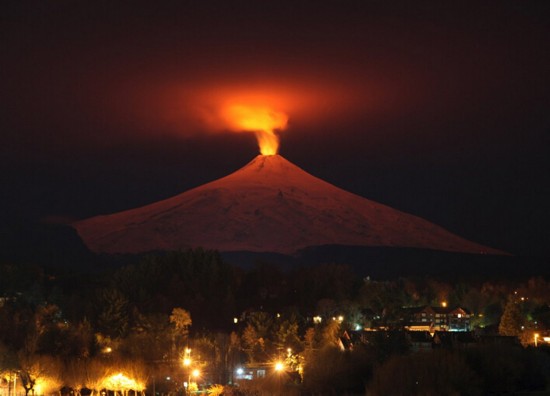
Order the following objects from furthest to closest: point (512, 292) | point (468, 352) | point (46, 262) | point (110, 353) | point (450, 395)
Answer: point (46, 262) < point (512, 292) < point (110, 353) < point (468, 352) < point (450, 395)

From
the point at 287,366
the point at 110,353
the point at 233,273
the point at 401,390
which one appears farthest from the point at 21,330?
the point at 233,273

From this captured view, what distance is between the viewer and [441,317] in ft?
173

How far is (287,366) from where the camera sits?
35.1m

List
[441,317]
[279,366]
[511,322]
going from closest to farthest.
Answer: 1. [279,366]
2. [511,322]
3. [441,317]

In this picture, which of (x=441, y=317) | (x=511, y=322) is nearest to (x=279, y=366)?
(x=511, y=322)

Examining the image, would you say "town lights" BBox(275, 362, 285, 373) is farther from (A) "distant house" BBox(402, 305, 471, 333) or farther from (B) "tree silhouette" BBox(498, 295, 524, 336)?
(A) "distant house" BBox(402, 305, 471, 333)

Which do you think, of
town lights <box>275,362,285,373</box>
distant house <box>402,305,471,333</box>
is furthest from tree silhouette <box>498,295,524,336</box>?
town lights <box>275,362,285,373</box>

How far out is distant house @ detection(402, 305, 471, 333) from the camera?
163 feet

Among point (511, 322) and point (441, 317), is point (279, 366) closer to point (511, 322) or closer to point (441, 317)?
point (511, 322)

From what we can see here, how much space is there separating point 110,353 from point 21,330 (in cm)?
356

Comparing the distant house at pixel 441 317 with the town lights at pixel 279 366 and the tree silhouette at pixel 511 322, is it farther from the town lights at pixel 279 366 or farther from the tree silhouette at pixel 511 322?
the town lights at pixel 279 366

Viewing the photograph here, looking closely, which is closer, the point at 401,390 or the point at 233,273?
the point at 401,390

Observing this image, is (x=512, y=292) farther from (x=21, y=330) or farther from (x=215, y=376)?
(x=21, y=330)

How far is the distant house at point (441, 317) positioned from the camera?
4981 cm
